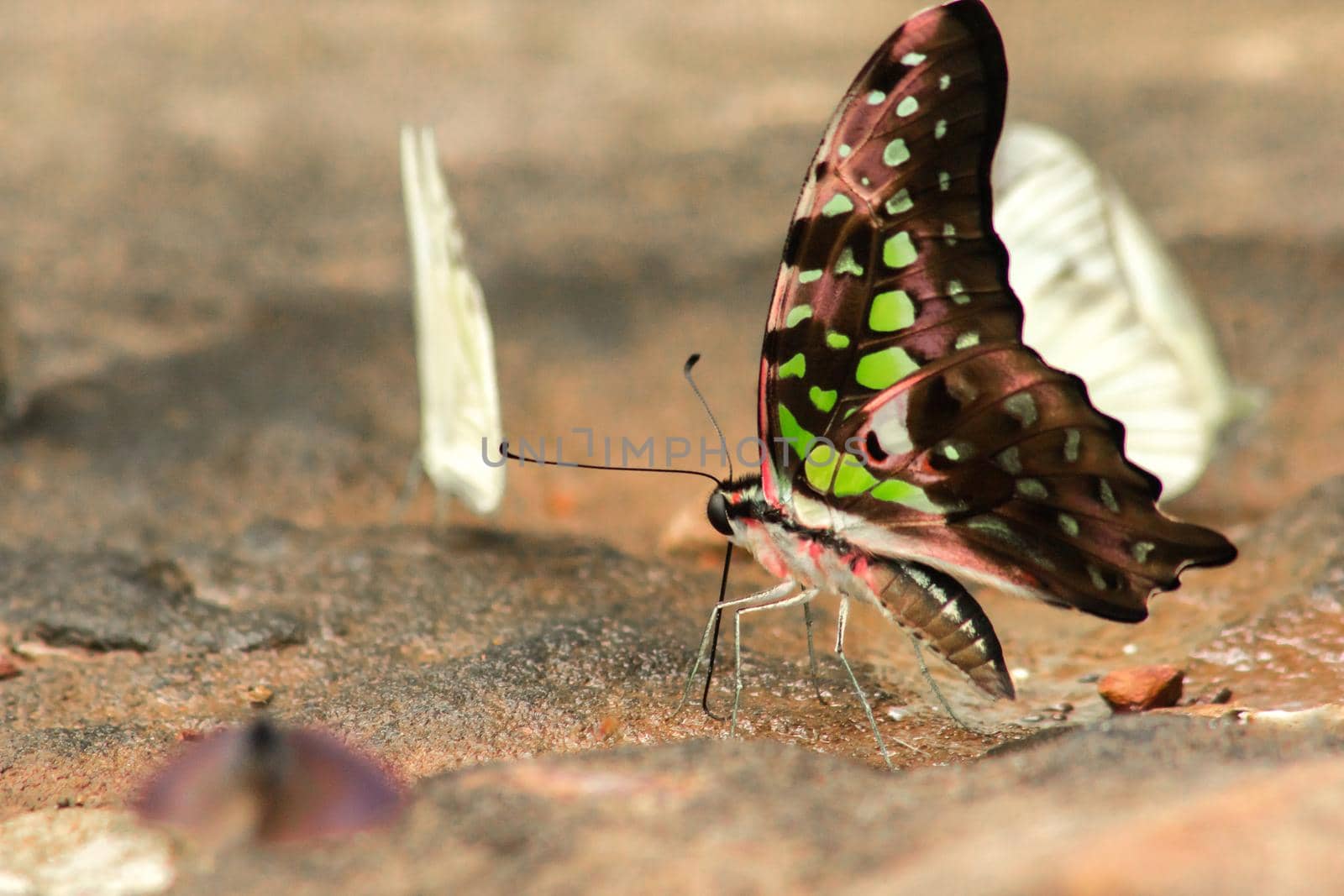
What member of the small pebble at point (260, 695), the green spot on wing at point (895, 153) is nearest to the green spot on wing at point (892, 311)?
the green spot on wing at point (895, 153)

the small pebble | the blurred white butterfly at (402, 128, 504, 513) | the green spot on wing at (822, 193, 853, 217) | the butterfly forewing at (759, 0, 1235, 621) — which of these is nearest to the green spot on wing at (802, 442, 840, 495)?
the butterfly forewing at (759, 0, 1235, 621)

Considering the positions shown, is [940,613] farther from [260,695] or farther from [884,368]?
[260,695]

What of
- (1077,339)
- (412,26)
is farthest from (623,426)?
(412,26)

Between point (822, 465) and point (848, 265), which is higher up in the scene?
point (848, 265)

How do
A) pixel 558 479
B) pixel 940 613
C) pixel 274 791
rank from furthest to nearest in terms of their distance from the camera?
pixel 558 479 < pixel 940 613 < pixel 274 791

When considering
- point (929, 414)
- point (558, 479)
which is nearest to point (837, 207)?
point (929, 414)

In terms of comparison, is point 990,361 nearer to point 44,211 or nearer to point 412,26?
point 44,211

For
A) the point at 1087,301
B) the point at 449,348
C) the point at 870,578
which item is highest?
the point at 1087,301

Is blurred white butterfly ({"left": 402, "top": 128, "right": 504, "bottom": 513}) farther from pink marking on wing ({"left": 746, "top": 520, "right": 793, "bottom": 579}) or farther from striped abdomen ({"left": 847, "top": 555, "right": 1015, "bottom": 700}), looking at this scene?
striped abdomen ({"left": 847, "top": 555, "right": 1015, "bottom": 700})
